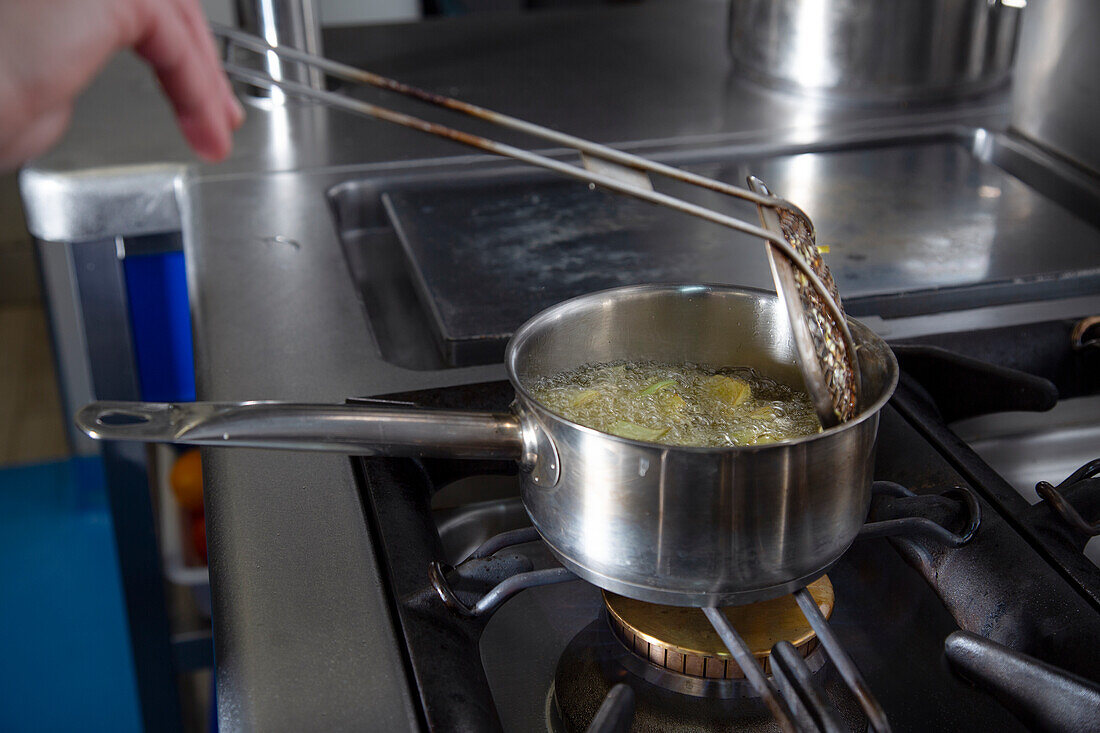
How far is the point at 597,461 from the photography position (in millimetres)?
415

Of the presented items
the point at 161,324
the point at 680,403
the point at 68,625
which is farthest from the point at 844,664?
the point at 68,625

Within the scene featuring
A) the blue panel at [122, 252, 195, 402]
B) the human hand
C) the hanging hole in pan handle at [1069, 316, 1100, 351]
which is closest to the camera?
the human hand

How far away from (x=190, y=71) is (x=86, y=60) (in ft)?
0.18

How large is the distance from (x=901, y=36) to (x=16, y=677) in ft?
4.14

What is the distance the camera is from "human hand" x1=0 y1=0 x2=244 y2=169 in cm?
33

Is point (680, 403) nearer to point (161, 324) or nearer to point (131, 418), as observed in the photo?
point (131, 418)

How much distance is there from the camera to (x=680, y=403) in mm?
507

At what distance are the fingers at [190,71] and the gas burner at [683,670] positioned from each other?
259 millimetres

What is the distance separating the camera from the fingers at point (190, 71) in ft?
1.25

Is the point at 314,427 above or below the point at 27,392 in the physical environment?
above

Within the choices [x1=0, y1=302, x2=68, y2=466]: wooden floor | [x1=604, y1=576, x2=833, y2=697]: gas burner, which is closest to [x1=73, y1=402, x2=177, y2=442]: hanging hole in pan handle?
[x1=604, y1=576, x2=833, y2=697]: gas burner

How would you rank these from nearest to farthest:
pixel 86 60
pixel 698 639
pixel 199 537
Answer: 1. pixel 86 60
2. pixel 698 639
3. pixel 199 537

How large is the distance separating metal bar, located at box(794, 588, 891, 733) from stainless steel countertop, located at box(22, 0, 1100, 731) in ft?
0.52

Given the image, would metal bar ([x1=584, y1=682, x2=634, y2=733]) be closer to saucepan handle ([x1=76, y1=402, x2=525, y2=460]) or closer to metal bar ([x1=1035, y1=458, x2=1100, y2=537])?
saucepan handle ([x1=76, y1=402, x2=525, y2=460])
